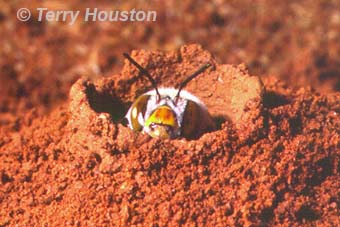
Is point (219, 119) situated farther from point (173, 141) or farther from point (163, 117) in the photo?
point (173, 141)

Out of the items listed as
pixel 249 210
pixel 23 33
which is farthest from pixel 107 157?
pixel 23 33

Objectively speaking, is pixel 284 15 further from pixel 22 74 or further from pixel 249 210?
pixel 249 210

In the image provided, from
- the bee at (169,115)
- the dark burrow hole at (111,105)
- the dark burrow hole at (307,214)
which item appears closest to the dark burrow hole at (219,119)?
the dark burrow hole at (111,105)

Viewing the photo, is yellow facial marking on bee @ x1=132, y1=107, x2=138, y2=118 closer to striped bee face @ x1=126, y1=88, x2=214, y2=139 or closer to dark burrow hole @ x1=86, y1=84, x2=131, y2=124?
striped bee face @ x1=126, y1=88, x2=214, y2=139

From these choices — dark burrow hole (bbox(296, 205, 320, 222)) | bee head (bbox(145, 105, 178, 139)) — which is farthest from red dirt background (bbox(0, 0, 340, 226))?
bee head (bbox(145, 105, 178, 139))

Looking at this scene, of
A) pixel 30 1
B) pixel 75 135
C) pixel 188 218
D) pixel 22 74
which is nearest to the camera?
pixel 188 218

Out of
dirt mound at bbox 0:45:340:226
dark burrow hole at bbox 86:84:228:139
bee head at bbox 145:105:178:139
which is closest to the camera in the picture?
dirt mound at bbox 0:45:340:226

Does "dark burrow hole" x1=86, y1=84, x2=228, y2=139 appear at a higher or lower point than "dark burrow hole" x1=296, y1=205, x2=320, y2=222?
higher
